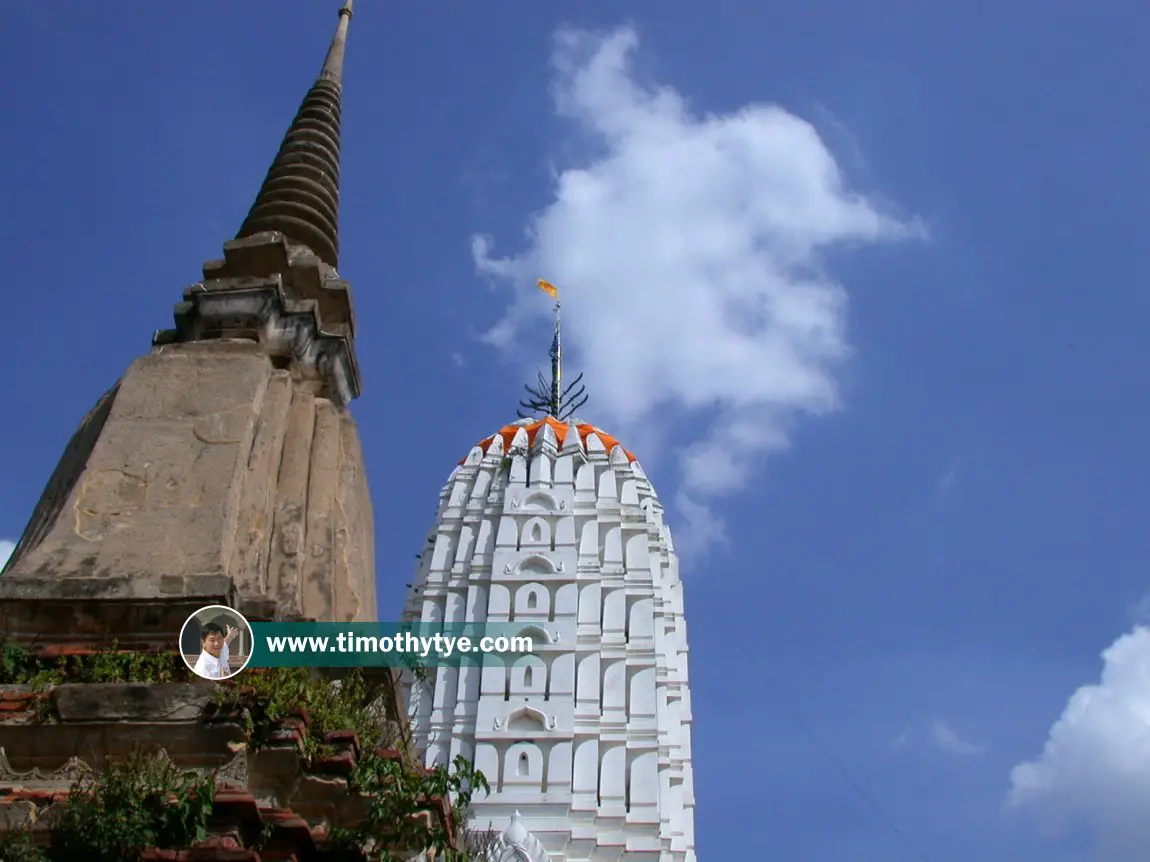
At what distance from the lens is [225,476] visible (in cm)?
809

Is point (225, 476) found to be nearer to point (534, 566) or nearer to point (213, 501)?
point (213, 501)

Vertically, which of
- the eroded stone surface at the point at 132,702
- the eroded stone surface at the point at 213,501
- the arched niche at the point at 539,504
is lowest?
the eroded stone surface at the point at 132,702

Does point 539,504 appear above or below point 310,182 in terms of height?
above

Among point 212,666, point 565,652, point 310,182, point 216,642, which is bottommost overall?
point 212,666

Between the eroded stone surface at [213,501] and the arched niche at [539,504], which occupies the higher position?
the arched niche at [539,504]

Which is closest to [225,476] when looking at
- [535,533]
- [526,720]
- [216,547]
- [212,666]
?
[216,547]

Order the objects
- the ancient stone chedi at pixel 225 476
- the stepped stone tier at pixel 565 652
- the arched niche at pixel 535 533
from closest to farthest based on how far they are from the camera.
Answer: the ancient stone chedi at pixel 225 476, the stepped stone tier at pixel 565 652, the arched niche at pixel 535 533

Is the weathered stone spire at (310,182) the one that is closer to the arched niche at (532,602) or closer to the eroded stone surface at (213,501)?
the eroded stone surface at (213,501)

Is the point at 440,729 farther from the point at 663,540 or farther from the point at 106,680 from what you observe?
the point at 106,680

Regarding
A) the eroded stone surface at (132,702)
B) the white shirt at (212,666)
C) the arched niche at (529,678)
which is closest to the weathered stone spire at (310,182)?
the white shirt at (212,666)

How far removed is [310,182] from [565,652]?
22163 millimetres

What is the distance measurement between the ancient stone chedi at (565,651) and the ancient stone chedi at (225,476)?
1864 cm

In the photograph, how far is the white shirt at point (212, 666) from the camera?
690 centimetres

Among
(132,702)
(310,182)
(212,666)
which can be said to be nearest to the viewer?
(132,702)
